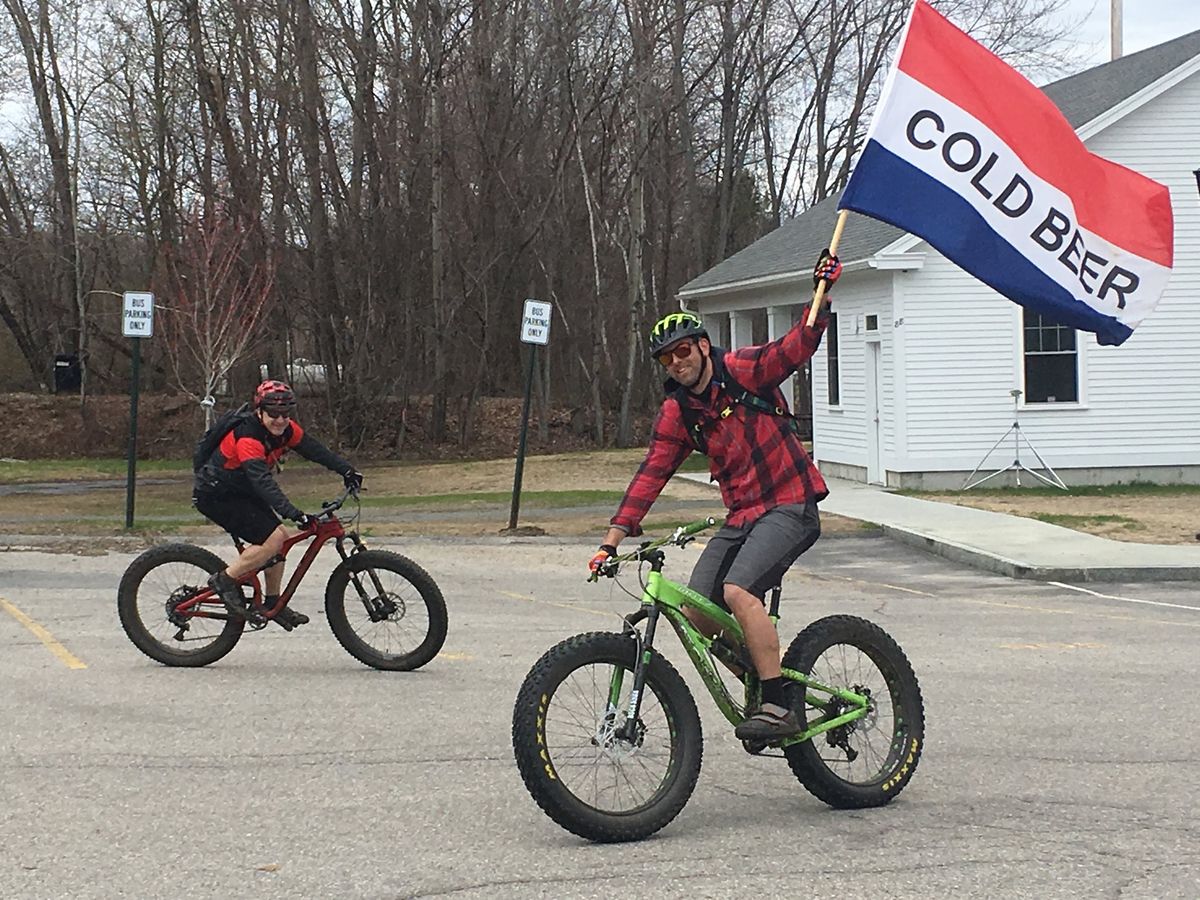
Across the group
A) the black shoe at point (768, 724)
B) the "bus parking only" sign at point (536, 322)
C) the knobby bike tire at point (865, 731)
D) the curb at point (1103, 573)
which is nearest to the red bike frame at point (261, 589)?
the knobby bike tire at point (865, 731)

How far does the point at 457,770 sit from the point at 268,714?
1.74m

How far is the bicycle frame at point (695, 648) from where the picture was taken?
5.87 metres

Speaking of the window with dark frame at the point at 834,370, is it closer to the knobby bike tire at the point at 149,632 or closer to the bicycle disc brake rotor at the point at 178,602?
the knobby bike tire at the point at 149,632

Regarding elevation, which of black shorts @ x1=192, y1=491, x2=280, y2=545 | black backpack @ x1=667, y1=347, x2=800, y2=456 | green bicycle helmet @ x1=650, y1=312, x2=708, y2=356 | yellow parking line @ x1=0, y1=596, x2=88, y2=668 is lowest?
yellow parking line @ x1=0, y1=596, x2=88, y2=668

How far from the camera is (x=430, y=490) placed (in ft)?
92.4

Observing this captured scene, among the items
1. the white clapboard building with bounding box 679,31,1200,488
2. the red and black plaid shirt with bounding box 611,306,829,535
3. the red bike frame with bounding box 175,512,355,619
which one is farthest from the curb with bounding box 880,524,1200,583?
the red and black plaid shirt with bounding box 611,306,829,535

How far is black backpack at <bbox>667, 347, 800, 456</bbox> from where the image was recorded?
6.29 m

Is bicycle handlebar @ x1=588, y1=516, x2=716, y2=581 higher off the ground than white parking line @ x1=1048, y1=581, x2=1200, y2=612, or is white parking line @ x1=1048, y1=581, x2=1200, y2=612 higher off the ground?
bicycle handlebar @ x1=588, y1=516, x2=716, y2=581

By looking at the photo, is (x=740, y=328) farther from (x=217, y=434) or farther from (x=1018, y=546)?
(x=217, y=434)

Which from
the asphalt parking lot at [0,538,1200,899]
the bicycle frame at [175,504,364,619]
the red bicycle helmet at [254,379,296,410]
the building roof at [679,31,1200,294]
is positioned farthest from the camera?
the building roof at [679,31,1200,294]

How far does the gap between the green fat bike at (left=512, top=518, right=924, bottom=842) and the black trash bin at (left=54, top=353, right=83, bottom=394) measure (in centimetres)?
4204

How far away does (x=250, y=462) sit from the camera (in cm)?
944

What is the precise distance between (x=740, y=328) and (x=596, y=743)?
27925mm

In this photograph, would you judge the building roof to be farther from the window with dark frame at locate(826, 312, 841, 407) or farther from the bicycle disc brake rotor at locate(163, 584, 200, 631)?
the bicycle disc brake rotor at locate(163, 584, 200, 631)
